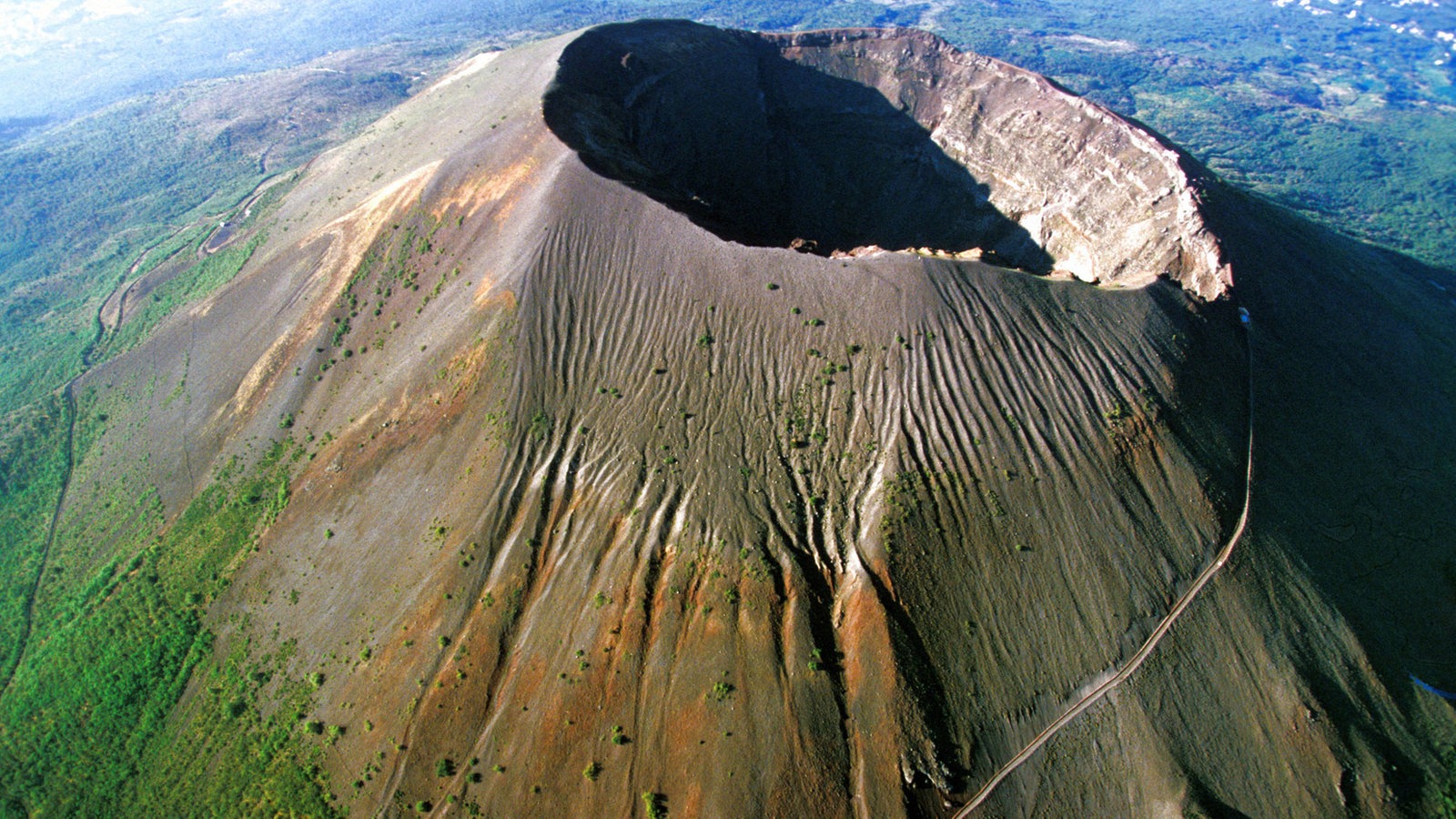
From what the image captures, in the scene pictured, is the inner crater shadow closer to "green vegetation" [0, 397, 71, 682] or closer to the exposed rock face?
the exposed rock face

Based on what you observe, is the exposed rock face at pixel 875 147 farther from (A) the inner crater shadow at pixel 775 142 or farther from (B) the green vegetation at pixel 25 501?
(B) the green vegetation at pixel 25 501

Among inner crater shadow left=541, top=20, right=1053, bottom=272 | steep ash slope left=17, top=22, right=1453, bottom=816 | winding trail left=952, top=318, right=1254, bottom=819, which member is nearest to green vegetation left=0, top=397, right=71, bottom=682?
steep ash slope left=17, top=22, right=1453, bottom=816

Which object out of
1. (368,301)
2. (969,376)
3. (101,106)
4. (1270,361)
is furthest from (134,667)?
(101,106)

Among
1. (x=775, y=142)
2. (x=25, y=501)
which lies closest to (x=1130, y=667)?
(x=775, y=142)

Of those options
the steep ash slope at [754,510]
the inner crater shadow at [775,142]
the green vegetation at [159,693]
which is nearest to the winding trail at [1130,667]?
the steep ash slope at [754,510]

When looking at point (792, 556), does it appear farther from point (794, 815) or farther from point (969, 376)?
point (969, 376)

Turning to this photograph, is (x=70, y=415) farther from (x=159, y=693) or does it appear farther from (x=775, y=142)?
(x=775, y=142)
